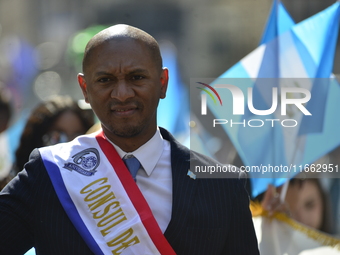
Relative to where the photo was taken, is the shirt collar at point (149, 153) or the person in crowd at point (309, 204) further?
the person in crowd at point (309, 204)

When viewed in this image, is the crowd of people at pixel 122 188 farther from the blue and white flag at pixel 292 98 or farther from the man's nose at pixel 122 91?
the blue and white flag at pixel 292 98

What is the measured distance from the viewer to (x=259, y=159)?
338 centimetres

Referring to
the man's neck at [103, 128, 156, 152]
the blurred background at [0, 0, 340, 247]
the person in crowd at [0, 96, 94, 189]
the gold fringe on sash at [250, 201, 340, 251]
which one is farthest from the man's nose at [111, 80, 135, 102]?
the blurred background at [0, 0, 340, 247]

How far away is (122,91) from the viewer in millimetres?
2311

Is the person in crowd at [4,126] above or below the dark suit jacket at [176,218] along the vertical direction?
below

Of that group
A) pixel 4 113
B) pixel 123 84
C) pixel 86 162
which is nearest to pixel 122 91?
pixel 123 84

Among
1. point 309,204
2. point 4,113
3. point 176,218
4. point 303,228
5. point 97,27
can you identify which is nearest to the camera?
point 176,218

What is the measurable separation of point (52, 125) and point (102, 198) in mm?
2086

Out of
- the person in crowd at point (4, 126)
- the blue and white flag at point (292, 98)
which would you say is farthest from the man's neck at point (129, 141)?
the person in crowd at point (4, 126)

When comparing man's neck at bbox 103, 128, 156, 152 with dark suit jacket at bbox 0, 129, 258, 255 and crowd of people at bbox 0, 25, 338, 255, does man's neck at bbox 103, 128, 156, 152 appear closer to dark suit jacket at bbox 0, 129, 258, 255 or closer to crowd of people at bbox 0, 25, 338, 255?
crowd of people at bbox 0, 25, 338, 255

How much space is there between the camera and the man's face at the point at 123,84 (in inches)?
91.4

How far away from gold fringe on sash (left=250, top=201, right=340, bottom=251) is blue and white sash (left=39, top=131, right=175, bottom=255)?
41.3 inches

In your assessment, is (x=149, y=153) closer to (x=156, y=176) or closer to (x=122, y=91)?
(x=156, y=176)

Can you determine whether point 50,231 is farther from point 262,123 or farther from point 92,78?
point 262,123
